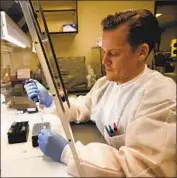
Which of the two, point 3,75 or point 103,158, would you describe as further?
point 3,75

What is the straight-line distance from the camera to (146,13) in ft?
1.83

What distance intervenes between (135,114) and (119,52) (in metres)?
0.21

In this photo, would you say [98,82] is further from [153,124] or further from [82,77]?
[153,124]

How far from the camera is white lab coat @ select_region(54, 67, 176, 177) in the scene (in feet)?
1.46

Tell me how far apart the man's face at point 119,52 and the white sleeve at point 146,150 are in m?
0.11

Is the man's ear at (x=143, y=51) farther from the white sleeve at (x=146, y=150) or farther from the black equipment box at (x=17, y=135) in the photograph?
the black equipment box at (x=17, y=135)

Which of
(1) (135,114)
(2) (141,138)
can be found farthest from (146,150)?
(1) (135,114)

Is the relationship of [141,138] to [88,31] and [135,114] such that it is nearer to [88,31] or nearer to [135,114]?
[135,114]

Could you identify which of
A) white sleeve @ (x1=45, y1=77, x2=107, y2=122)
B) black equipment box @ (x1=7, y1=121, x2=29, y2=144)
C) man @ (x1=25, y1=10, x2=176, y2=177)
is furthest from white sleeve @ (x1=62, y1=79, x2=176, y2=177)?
white sleeve @ (x1=45, y1=77, x2=107, y2=122)

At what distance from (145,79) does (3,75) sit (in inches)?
59.7

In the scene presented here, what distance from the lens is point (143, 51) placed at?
0.56m

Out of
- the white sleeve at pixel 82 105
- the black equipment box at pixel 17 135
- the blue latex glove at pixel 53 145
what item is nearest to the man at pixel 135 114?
the blue latex glove at pixel 53 145

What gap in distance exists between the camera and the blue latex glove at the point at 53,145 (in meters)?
0.76

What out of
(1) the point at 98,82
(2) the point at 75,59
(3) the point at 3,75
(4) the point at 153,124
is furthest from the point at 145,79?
(3) the point at 3,75
